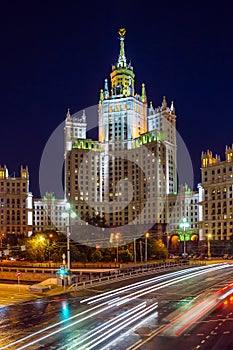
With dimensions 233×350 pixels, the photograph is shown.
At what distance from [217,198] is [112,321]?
130270mm

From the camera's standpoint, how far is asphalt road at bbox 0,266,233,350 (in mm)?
28156

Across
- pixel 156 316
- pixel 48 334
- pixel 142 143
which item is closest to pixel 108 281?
Answer: pixel 156 316

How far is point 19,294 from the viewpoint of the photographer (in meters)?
56.2

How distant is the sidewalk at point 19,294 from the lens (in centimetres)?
5027

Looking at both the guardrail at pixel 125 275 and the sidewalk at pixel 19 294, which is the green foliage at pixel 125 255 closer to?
the guardrail at pixel 125 275

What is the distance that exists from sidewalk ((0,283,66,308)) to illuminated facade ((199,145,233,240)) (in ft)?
335

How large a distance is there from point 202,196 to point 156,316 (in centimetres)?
13328

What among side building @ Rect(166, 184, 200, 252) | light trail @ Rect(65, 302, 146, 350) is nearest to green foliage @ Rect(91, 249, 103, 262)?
light trail @ Rect(65, 302, 146, 350)

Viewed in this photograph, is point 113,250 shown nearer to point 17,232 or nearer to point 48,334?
point 48,334

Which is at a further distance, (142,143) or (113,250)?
(142,143)

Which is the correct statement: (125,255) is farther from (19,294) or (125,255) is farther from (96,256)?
(19,294)

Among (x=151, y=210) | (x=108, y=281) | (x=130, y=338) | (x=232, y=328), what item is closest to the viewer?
(x=130, y=338)

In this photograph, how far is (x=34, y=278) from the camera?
260 feet

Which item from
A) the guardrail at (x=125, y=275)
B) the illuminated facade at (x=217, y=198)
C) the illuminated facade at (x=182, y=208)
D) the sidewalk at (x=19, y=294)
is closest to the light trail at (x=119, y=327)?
the sidewalk at (x=19, y=294)
